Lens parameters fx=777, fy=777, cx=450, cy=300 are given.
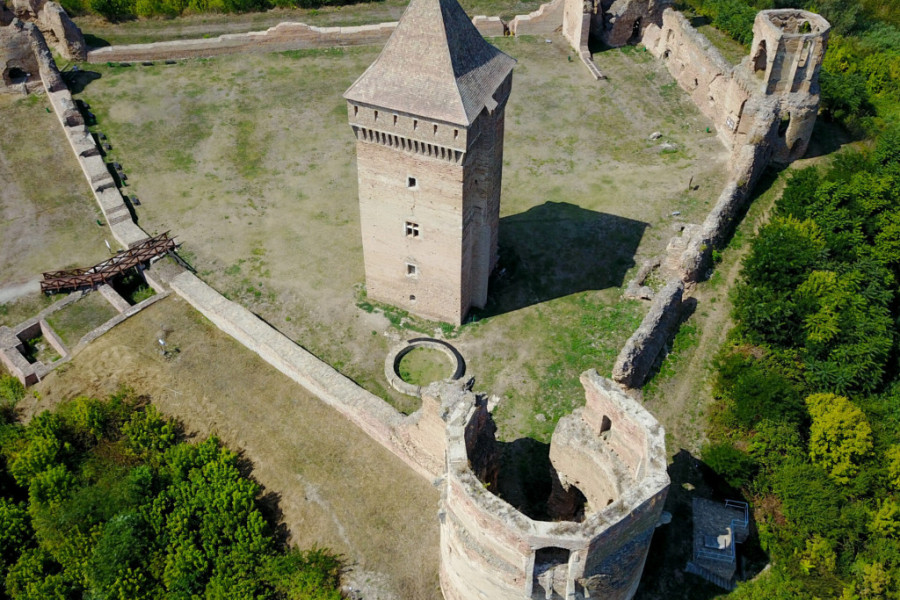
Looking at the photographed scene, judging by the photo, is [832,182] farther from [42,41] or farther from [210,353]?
[42,41]

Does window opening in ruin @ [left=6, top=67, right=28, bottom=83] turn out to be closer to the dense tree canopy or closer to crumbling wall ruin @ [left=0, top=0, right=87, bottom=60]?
crumbling wall ruin @ [left=0, top=0, right=87, bottom=60]

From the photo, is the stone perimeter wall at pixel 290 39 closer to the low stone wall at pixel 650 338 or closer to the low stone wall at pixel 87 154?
the low stone wall at pixel 87 154

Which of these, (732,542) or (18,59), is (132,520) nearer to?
(732,542)

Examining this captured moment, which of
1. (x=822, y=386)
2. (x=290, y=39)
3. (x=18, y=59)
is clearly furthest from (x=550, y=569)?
(x=18, y=59)

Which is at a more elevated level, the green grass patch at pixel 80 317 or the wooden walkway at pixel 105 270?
the wooden walkway at pixel 105 270

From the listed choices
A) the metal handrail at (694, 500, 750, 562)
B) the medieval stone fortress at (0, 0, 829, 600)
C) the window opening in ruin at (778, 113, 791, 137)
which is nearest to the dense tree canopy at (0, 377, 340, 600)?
the medieval stone fortress at (0, 0, 829, 600)

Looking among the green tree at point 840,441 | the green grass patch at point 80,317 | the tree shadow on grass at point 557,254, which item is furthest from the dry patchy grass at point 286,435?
the green tree at point 840,441

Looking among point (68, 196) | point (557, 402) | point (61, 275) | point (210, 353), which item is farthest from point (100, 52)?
point (557, 402)
